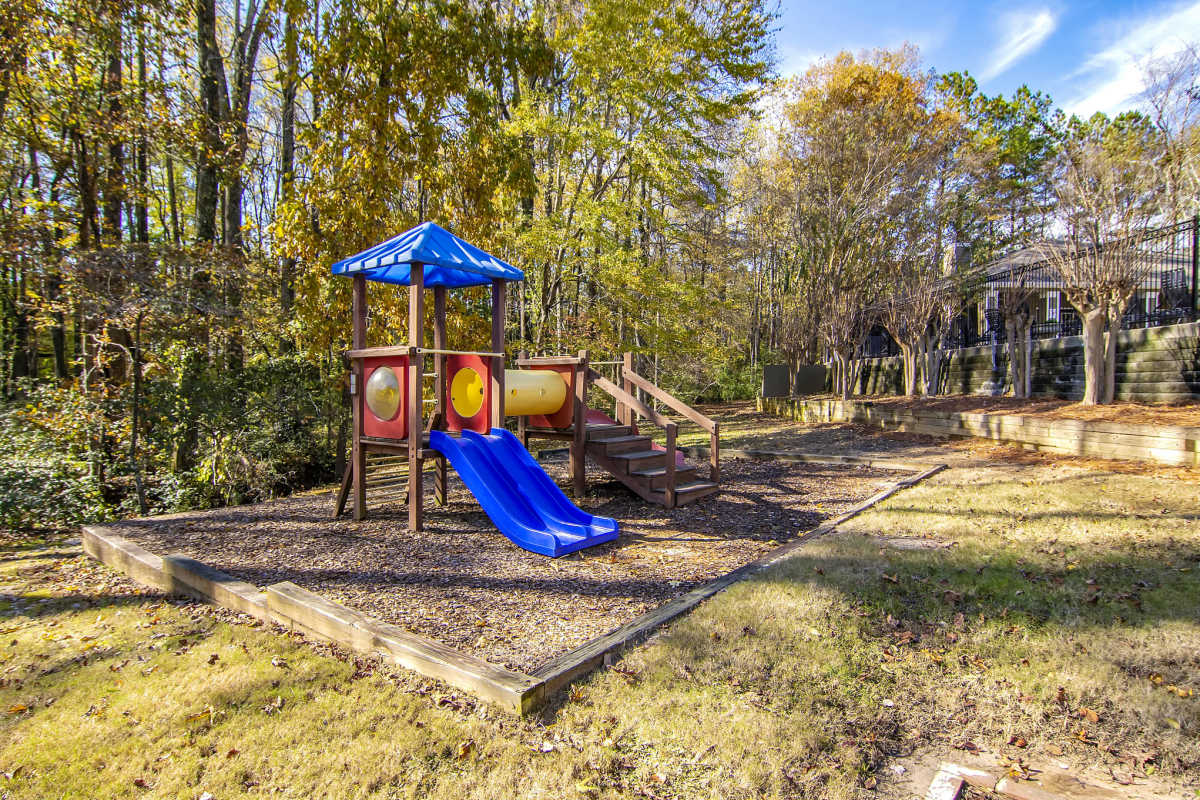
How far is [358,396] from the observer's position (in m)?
6.32

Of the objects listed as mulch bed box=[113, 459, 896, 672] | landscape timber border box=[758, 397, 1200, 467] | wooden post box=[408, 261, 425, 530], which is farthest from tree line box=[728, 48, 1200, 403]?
wooden post box=[408, 261, 425, 530]

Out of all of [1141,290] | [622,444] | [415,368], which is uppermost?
[1141,290]

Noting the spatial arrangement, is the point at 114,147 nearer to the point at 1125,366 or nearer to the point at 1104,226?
the point at 1104,226

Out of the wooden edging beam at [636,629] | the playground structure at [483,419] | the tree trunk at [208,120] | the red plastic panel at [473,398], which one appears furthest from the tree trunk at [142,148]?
the wooden edging beam at [636,629]

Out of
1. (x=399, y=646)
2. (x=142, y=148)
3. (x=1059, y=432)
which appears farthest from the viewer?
(x=142, y=148)

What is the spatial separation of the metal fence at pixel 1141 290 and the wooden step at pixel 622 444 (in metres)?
7.27

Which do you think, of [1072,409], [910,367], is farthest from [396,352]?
[910,367]

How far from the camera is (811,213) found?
1731cm

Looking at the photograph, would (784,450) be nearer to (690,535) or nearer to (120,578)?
(690,535)

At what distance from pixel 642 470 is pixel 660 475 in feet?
0.85

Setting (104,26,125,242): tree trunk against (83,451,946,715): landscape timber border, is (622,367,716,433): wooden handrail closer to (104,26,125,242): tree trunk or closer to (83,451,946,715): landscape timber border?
(83,451,946,715): landscape timber border

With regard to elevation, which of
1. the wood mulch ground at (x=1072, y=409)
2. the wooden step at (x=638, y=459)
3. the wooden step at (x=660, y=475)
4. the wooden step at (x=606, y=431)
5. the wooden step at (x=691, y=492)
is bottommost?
the wooden step at (x=691, y=492)

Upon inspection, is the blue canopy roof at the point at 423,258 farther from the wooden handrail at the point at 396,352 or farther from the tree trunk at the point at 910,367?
the tree trunk at the point at 910,367

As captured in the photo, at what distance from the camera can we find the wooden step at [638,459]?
23.6 feet
